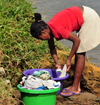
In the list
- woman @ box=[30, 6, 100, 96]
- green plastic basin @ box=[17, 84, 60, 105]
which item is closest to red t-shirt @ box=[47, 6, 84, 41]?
Result: woman @ box=[30, 6, 100, 96]

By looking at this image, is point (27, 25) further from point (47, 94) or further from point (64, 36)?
point (47, 94)

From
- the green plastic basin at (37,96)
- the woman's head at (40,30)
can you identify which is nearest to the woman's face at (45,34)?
the woman's head at (40,30)

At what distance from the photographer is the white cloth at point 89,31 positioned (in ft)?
12.7

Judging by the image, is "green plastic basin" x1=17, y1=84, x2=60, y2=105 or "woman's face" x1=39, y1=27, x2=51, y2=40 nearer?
"green plastic basin" x1=17, y1=84, x2=60, y2=105

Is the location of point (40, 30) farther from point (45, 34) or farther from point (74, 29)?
point (74, 29)

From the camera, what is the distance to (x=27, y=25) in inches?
203

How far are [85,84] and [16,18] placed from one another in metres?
2.05

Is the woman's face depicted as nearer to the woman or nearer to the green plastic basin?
the woman

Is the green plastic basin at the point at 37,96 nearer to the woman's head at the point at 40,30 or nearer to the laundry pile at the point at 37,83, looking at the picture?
the laundry pile at the point at 37,83

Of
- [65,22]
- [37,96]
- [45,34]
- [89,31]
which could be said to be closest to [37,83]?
[37,96]

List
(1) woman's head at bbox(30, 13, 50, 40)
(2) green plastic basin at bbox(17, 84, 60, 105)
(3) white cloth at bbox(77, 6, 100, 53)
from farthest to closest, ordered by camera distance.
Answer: (3) white cloth at bbox(77, 6, 100, 53), (1) woman's head at bbox(30, 13, 50, 40), (2) green plastic basin at bbox(17, 84, 60, 105)

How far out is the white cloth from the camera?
3877 mm

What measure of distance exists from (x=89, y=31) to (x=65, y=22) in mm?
480

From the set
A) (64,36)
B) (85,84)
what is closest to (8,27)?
(64,36)
